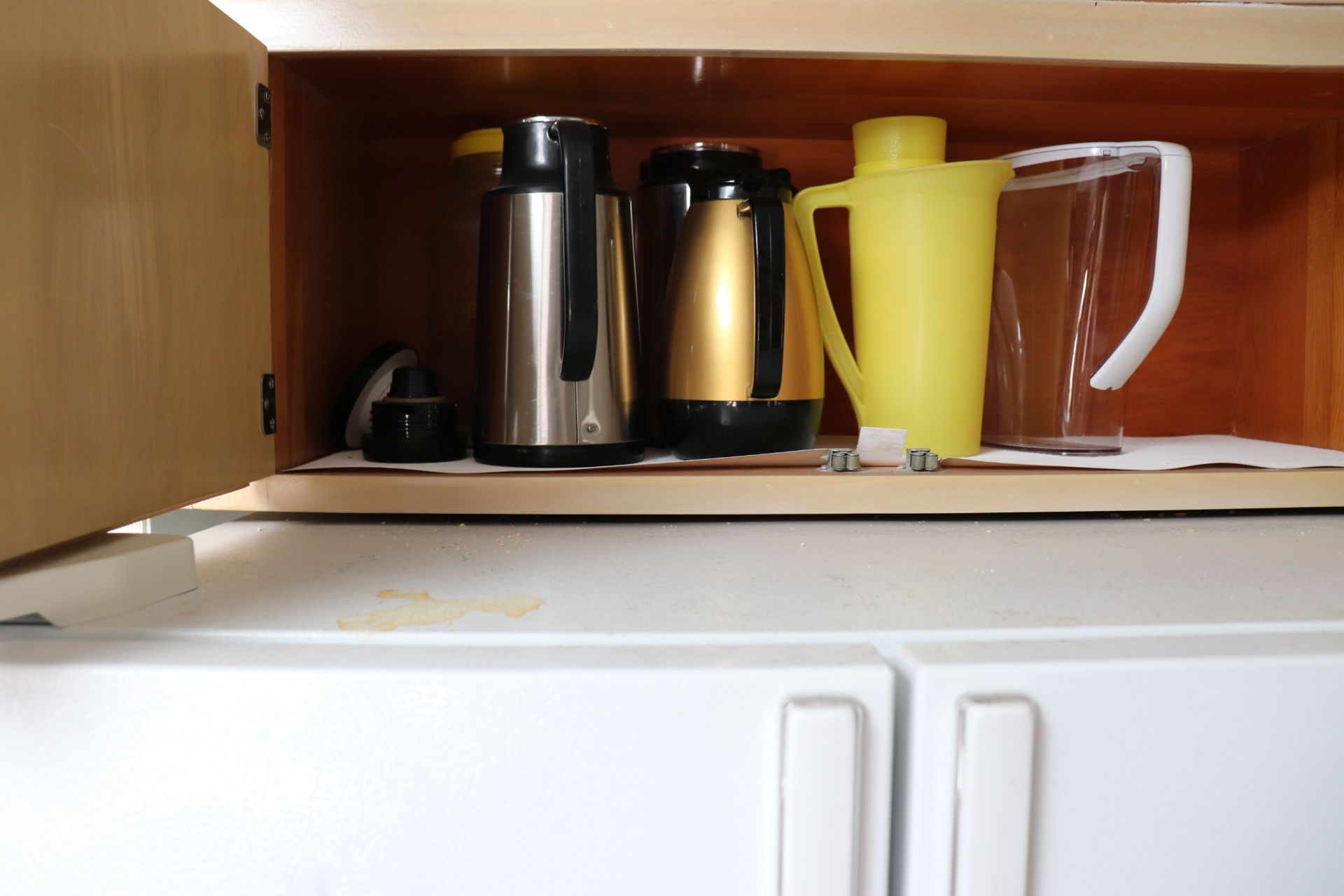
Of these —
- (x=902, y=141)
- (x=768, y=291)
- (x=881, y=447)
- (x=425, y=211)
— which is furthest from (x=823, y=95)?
(x=425, y=211)

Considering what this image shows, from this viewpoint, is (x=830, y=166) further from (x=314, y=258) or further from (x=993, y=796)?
(x=993, y=796)

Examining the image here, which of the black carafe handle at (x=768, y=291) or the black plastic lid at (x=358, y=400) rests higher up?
the black carafe handle at (x=768, y=291)

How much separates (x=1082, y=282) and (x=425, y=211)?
2.08ft

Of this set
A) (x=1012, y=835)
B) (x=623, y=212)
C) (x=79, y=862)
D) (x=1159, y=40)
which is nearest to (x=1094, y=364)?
(x=1159, y=40)

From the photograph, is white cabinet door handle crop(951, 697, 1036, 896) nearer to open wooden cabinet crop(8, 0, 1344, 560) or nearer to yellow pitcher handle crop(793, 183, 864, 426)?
open wooden cabinet crop(8, 0, 1344, 560)

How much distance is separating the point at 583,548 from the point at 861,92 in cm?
46

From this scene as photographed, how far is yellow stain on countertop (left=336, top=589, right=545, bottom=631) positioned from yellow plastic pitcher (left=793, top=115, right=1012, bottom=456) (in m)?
0.44

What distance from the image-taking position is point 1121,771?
35 cm

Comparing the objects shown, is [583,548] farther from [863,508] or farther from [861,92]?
[861,92]

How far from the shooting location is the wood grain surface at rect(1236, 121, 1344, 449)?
810 mm

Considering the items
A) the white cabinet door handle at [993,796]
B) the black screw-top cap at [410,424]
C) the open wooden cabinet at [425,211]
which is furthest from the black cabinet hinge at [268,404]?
the white cabinet door handle at [993,796]

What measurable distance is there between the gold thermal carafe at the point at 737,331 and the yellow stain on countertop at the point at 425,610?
0.32 m

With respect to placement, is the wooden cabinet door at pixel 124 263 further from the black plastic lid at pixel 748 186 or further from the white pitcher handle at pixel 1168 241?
the white pitcher handle at pixel 1168 241

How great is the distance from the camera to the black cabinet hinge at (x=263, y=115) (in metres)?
0.58
